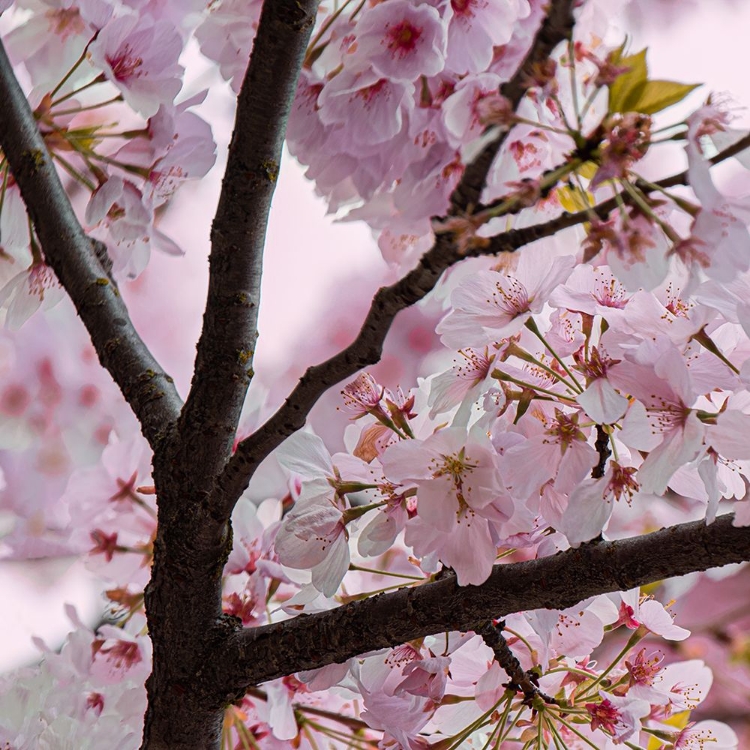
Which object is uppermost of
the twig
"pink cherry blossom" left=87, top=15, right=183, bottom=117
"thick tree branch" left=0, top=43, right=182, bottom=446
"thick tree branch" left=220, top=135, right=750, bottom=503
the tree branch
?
"pink cherry blossom" left=87, top=15, right=183, bottom=117

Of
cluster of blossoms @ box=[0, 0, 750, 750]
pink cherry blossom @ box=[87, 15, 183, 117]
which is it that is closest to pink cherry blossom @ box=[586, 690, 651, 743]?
cluster of blossoms @ box=[0, 0, 750, 750]

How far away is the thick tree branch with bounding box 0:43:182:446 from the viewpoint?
567 mm

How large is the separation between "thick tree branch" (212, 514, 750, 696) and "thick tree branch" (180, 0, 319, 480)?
0.10 metres

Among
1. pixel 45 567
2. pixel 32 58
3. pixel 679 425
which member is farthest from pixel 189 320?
pixel 679 425

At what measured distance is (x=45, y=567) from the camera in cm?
127

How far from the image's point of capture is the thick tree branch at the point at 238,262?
0.48 meters

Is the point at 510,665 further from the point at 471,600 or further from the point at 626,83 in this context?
the point at 626,83

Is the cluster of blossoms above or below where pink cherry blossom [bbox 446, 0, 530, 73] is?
below

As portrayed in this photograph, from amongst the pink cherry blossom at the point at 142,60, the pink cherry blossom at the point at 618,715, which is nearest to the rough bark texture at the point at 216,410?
the pink cherry blossom at the point at 142,60

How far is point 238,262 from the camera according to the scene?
19.7 inches

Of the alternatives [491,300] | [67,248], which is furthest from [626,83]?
[67,248]

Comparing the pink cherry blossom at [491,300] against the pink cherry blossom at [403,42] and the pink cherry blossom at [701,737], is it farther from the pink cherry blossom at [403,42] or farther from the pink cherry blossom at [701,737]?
the pink cherry blossom at [701,737]

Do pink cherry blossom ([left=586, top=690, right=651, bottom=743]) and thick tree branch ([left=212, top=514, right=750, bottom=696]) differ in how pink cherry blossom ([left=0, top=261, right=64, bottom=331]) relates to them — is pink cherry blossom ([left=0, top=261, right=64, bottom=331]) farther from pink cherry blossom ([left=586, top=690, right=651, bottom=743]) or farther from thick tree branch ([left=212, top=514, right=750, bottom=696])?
pink cherry blossom ([left=586, top=690, right=651, bottom=743])

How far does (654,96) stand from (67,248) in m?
0.38
